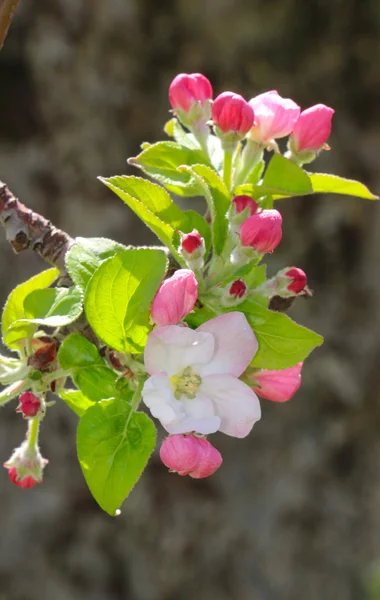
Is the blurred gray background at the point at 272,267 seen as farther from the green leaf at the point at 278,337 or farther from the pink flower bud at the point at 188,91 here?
the green leaf at the point at 278,337

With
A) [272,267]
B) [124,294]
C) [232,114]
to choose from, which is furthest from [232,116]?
[272,267]

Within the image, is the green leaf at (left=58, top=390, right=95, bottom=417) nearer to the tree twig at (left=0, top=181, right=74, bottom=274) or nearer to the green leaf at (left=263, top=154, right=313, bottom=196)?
the tree twig at (left=0, top=181, right=74, bottom=274)

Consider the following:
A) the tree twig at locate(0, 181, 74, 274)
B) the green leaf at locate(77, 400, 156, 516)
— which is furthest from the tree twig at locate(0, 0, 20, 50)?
the green leaf at locate(77, 400, 156, 516)

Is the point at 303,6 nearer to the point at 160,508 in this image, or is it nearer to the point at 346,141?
the point at 346,141

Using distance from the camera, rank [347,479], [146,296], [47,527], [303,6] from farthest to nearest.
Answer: [347,479], [303,6], [47,527], [146,296]

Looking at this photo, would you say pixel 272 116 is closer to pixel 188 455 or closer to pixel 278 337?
pixel 278 337

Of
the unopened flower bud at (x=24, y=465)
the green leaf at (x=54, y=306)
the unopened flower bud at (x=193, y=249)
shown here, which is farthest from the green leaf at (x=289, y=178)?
the unopened flower bud at (x=24, y=465)

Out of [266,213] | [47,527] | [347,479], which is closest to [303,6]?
[347,479]
